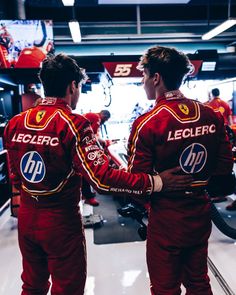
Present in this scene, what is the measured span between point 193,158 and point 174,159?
95 millimetres

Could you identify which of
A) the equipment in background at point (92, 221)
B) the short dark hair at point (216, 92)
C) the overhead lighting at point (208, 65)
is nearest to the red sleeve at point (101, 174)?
the equipment in background at point (92, 221)

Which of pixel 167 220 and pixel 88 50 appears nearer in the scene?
pixel 167 220

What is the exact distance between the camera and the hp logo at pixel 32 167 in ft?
4.45

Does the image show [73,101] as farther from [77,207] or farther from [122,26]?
[122,26]

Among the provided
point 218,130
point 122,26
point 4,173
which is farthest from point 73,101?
point 122,26

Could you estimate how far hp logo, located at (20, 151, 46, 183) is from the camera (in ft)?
4.45

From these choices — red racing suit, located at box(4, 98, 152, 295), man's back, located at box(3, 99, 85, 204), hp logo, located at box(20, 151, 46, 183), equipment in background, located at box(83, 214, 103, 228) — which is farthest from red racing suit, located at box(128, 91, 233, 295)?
equipment in background, located at box(83, 214, 103, 228)

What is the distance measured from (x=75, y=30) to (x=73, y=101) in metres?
7.23

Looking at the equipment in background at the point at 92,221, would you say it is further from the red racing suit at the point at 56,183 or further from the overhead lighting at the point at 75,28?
the overhead lighting at the point at 75,28

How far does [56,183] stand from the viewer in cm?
138

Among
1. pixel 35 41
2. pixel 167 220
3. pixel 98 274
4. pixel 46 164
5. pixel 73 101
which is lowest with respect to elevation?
pixel 98 274

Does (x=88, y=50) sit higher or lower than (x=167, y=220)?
higher

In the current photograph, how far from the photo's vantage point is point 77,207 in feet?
4.90

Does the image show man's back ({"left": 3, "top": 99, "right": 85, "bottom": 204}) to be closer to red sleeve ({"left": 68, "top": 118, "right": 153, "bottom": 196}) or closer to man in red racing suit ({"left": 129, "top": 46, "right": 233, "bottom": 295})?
red sleeve ({"left": 68, "top": 118, "right": 153, "bottom": 196})
